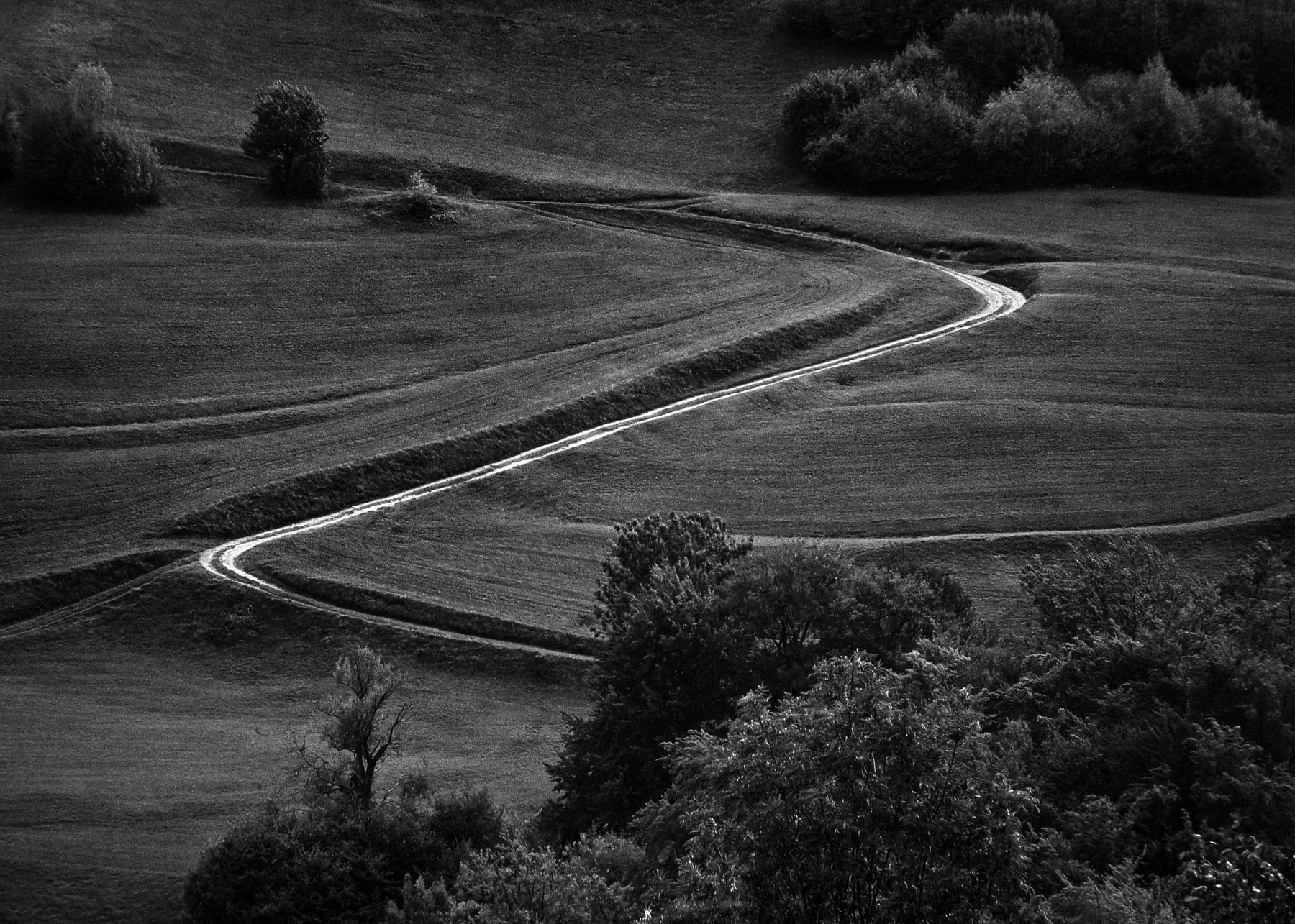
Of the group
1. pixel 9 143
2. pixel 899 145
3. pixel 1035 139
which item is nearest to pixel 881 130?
pixel 899 145

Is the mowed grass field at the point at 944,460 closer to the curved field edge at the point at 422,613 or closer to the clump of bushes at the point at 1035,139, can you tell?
the curved field edge at the point at 422,613

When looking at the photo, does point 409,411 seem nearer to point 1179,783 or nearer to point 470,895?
point 470,895

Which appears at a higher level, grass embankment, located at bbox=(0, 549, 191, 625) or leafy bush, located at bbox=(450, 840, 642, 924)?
leafy bush, located at bbox=(450, 840, 642, 924)

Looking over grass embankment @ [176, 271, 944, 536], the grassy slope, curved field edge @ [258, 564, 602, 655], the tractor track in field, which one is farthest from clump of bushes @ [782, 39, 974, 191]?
curved field edge @ [258, 564, 602, 655]

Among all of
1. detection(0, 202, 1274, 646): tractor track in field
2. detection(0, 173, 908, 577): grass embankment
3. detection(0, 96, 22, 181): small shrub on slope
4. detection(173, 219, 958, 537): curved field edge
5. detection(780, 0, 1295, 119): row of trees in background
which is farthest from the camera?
detection(780, 0, 1295, 119): row of trees in background

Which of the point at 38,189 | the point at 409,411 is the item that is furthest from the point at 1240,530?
the point at 38,189

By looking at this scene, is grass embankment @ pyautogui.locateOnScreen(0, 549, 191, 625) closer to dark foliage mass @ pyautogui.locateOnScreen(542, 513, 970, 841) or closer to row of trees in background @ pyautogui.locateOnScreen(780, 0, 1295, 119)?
dark foliage mass @ pyautogui.locateOnScreen(542, 513, 970, 841)
